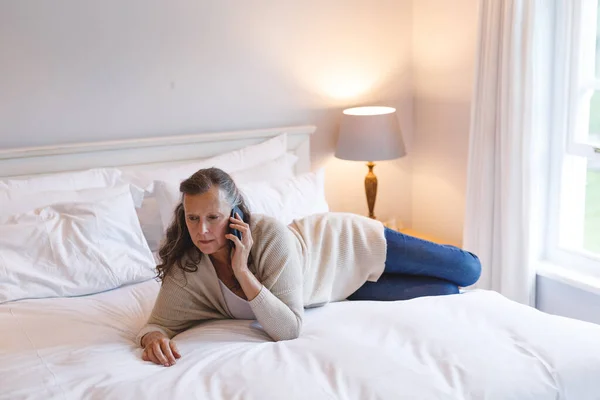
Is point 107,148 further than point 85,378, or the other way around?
point 107,148

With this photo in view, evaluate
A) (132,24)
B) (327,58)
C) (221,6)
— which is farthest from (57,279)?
(327,58)

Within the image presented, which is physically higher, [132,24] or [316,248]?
[132,24]

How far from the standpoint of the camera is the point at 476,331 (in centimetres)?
197

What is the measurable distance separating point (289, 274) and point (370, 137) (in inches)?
57.1

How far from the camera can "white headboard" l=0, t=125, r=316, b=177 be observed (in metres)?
2.94

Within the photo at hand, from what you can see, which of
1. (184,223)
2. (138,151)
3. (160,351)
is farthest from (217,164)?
(160,351)

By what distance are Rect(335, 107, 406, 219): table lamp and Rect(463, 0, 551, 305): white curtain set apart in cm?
41

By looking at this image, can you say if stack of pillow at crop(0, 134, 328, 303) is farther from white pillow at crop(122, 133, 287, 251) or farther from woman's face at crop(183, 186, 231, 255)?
woman's face at crop(183, 186, 231, 255)

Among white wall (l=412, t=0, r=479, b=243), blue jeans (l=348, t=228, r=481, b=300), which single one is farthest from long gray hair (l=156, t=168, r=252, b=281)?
white wall (l=412, t=0, r=479, b=243)

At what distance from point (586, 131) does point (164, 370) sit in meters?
2.03

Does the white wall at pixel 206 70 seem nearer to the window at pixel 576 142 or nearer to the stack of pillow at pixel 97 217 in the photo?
the stack of pillow at pixel 97 217

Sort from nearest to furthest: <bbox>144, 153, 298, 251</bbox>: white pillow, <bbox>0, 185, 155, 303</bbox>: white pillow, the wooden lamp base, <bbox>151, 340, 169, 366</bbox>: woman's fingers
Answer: <bbox>151, 340, 169, 366</bbox>: woman's fingers, <bbox>0, 185, 155, 303</bbox>: white pillow, <bbox>144, 153, 298, 251</bbox>: white pillow, the wooden lamp base

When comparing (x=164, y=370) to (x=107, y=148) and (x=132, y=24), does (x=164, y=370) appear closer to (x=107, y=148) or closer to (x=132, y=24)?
(x=107, y=148)

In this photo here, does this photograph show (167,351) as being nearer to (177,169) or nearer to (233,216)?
(233,216)
